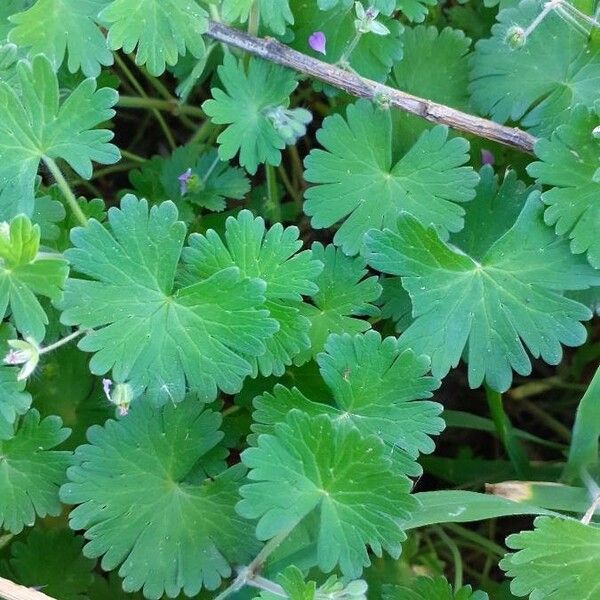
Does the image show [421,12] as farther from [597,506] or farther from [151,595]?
[151,595]

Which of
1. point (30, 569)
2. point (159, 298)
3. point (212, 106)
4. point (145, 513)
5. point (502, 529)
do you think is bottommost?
point (30, 569)

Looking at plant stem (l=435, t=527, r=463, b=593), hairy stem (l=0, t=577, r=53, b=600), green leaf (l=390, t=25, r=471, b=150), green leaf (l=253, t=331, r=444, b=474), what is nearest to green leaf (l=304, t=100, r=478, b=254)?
green leaf (l=390, t=25, r=471, b=150)

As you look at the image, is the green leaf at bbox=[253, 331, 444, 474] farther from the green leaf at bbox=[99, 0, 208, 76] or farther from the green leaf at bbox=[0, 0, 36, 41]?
the green leaf at bbox=[0, 0, 36, 41]

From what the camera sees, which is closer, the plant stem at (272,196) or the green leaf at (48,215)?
the green leaf at (48,215)

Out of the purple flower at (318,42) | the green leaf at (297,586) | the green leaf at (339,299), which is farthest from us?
the purple flower at (318,42)

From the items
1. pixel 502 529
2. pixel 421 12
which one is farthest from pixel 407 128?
pixel 502 529

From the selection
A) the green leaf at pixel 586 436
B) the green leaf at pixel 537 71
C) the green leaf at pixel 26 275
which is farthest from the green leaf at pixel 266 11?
the green leaf at pixel 586 436

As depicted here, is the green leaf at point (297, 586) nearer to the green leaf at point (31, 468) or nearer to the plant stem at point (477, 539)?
the green leaf at point (31, 468)
